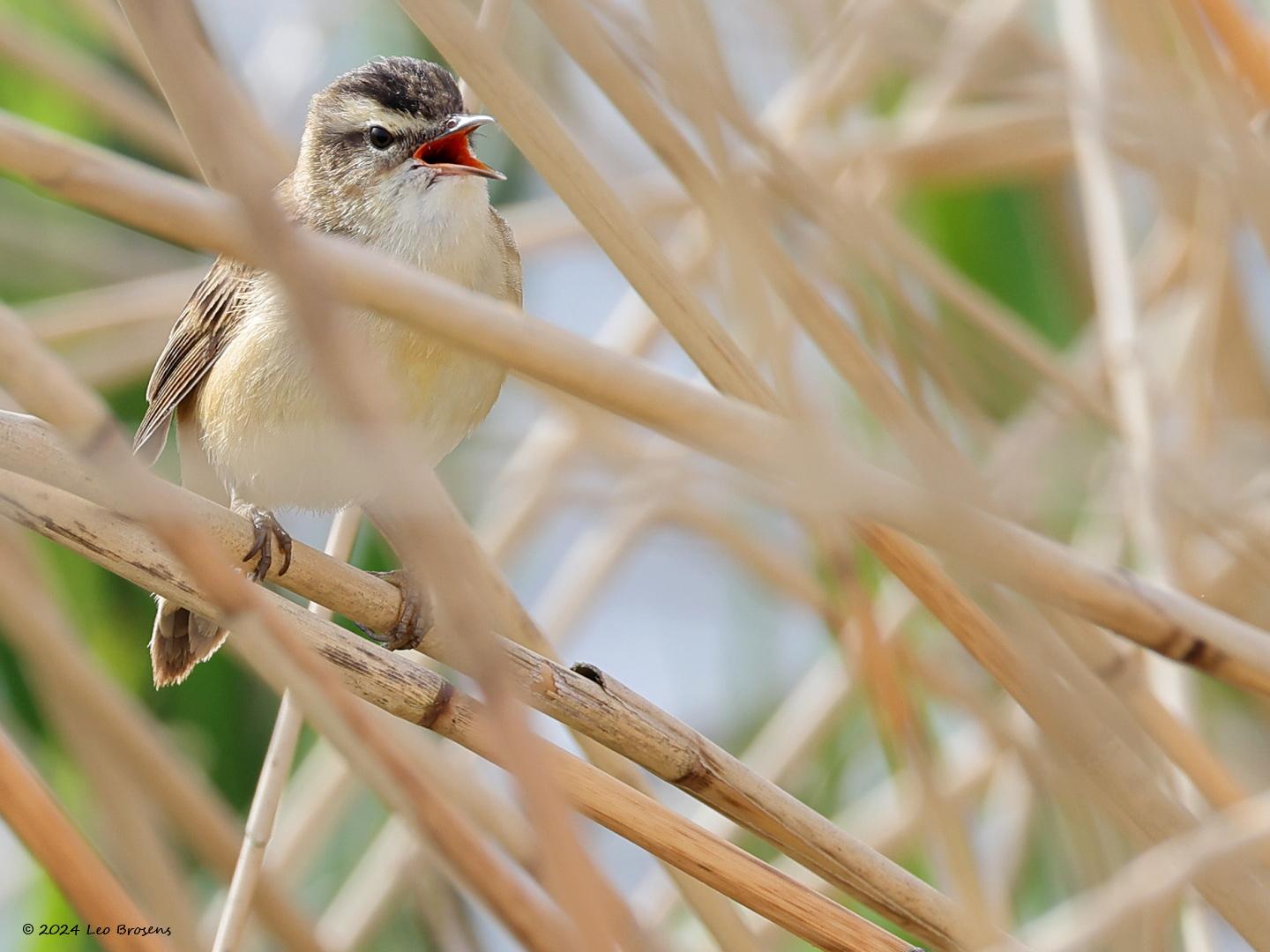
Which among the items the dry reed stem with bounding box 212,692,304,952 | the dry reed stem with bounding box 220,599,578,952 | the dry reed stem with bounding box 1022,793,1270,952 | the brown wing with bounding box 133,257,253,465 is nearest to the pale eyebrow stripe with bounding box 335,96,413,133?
the brown wing with bounding box 133,257,253,465

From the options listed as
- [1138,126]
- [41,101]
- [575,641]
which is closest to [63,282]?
[41,101]

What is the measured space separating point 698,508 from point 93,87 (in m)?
1.50

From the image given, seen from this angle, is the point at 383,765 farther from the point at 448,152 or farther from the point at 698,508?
the point at 698,508

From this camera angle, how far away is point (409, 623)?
1.73 meters

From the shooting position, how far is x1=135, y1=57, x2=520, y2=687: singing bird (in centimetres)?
207

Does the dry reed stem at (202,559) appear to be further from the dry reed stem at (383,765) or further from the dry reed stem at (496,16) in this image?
the dry reed stem at (496,16)

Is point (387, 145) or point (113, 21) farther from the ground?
point (387, 145)

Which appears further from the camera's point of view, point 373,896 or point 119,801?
point 373,896

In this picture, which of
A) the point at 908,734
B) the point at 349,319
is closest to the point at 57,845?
the point at 349,319

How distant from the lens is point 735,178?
4.66 ft

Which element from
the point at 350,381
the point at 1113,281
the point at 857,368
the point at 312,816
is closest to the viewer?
the point at 350,381

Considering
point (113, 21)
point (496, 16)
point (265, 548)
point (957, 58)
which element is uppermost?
point (957, 58)

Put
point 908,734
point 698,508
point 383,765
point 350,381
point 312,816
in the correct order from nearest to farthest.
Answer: point 350,381 < point 383,765 < point 908,734 < point 312,816 < point 698,508

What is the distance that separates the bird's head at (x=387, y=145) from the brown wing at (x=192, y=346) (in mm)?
201
